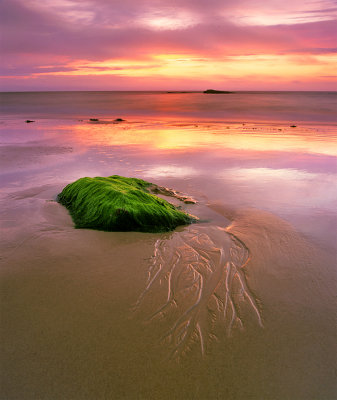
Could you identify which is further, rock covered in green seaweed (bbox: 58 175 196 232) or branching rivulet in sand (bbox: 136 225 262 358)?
rock covered in green seaweed (bbox: 58 175 196 232)

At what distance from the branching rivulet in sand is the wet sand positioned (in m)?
0.01

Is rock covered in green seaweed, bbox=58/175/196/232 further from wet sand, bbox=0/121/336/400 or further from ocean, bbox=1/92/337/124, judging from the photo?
ocean, bbox=1/92/337/124

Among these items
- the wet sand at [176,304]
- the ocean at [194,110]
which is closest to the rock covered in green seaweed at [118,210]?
the wet sand at [176,304]

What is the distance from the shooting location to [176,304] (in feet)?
9.89

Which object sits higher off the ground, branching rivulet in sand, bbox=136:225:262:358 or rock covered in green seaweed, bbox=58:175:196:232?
rock covered in green seaweed, bbox=58:175:196:232

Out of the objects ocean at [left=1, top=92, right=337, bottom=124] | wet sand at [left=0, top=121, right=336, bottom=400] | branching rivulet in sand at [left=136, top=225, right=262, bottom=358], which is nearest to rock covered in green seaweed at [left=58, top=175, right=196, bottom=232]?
wet sand at [left=0, top=121, right=336, bottom=400]

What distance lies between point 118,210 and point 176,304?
2.11 metres

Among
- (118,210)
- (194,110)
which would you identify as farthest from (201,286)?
(194,110)

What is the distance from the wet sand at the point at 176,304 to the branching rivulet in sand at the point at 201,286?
1 cm

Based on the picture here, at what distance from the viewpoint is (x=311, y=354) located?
246 centimetres

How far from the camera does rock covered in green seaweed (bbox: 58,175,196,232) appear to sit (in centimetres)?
467

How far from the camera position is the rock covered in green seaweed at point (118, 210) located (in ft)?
15.3

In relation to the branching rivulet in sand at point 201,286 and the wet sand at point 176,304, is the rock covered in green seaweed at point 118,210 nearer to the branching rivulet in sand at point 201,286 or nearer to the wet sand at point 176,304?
the wet sand at point 176,304

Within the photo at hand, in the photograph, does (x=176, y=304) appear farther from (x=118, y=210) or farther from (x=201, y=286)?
(x=118, y=210)
